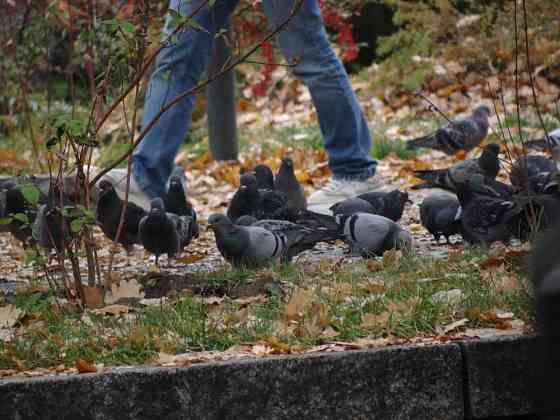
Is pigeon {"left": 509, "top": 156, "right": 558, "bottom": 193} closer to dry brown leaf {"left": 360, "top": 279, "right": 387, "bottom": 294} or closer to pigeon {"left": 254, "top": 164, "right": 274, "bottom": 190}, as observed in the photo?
dry brown leaf {"left": 360, "top": 279, "right": 387, "bottom": 294}

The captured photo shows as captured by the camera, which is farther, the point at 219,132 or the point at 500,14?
the point at 500,14

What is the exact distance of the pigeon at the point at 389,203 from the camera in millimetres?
5973

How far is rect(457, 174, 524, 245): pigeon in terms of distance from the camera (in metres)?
5.07

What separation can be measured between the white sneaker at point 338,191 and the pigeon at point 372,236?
1.37 m

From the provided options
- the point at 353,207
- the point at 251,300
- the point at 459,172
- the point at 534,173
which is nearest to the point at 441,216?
the point at 353,207

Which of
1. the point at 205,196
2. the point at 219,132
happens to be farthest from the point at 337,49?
the point at 205,196

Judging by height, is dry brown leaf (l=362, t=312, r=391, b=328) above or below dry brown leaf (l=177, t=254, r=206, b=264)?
above

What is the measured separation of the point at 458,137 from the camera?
8227 millimetres

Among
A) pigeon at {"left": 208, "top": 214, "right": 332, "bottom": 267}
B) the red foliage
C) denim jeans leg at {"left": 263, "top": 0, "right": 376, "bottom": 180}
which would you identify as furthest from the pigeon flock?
the red foliage

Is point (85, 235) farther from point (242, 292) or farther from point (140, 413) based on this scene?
point (140, 413)

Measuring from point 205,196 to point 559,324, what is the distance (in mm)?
7189

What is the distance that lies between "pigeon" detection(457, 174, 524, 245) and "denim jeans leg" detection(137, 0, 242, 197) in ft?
6.05

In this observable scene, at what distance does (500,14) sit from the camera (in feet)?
40.4

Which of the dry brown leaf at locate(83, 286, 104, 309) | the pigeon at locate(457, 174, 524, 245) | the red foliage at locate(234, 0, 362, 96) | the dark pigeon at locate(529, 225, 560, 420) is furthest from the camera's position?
the red foliage at locate(234, 0, 362, 96)
